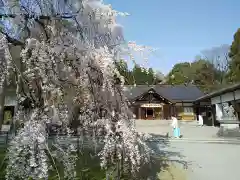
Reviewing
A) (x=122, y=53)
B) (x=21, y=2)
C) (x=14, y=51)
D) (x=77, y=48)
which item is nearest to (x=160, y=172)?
(x=122, y=53)

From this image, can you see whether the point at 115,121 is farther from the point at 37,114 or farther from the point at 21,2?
the point at 21,2

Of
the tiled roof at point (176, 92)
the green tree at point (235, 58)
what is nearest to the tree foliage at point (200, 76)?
the tiled roof at point (176, 92)

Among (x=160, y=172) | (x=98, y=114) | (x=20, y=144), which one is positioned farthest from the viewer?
(x=160, y=172)

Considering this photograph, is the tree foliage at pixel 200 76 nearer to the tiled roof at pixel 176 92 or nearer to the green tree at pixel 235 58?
the tiled roof at pixel 176 92

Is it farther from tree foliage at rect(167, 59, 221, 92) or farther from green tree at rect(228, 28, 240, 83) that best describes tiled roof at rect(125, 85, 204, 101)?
green tree at rect(228, 28, 240, 83)

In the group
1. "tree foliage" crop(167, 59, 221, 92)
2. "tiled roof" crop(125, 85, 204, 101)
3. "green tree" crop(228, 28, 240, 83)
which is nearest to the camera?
"green tree" crop(228, 28, 240, 83)

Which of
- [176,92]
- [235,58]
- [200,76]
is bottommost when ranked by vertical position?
[176,92]

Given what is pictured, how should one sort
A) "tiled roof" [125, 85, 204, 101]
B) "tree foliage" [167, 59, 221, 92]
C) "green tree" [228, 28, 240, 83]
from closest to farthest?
"green tree" [228, 28, 240, 83] < "tiled roof" [125, 85, 204, 101] < "tree foliage" [167, 59, 221, 92]

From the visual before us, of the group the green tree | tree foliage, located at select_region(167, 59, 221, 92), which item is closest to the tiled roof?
tree foliage, located at select_region(167, 59, 221, 92)

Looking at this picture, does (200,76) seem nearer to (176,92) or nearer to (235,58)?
(176,92)

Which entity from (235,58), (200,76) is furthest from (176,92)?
(200,76)

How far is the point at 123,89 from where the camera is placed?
4000mm

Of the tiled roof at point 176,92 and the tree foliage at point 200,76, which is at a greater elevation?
the tree foliage at point 200,76

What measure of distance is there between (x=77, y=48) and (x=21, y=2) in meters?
1.15
